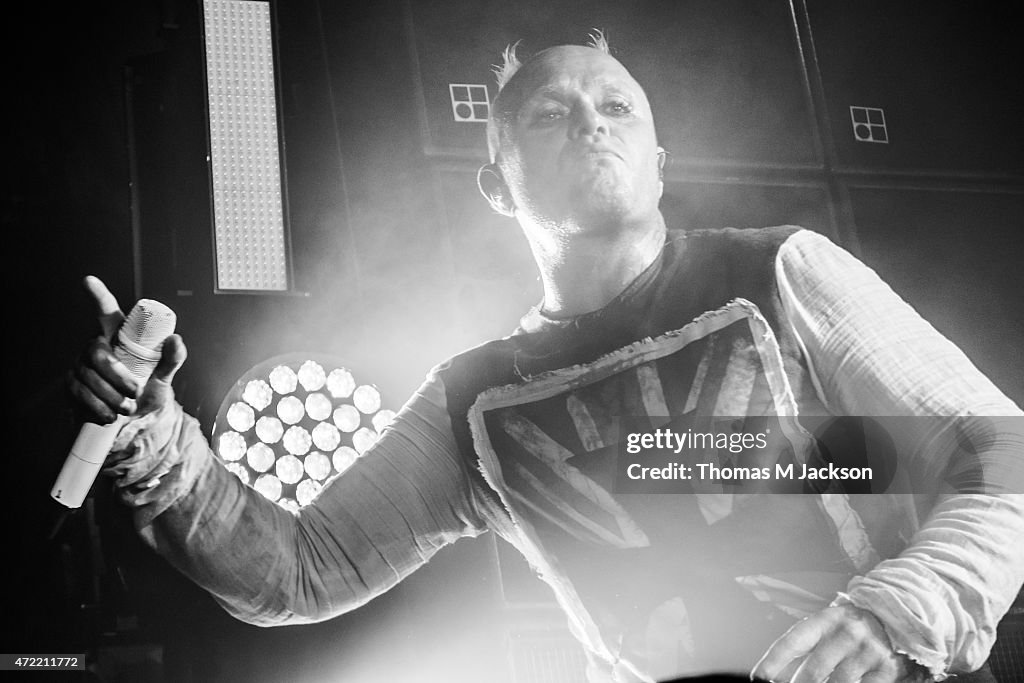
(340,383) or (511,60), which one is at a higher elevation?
(511,60)

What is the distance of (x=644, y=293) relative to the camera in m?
2.43

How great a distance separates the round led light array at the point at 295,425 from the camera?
233 centimetres

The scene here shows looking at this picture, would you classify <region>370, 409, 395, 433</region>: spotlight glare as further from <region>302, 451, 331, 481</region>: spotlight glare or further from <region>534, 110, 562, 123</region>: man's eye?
<region>534, 110, 562, 123</region>: man's eye

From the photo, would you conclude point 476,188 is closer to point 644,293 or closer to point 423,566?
point 644,293

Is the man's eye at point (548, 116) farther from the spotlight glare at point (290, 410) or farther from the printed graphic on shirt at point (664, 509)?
the spotlight glare at point (290, 410)

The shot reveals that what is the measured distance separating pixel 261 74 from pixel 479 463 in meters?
1.03

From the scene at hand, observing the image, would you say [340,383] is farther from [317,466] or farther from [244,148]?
[244,148]

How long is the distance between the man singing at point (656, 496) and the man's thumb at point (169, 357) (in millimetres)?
203

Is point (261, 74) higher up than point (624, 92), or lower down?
higher up

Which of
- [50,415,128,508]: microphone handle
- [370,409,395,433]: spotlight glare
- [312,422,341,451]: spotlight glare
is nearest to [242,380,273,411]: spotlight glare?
[312,422,341,451]: spotlight glare

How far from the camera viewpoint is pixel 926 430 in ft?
7.38

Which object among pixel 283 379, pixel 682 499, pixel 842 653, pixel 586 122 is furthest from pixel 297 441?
pixel 842 653

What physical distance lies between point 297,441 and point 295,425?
0.04 metres

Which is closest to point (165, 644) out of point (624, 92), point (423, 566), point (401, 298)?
point (423, 566)
